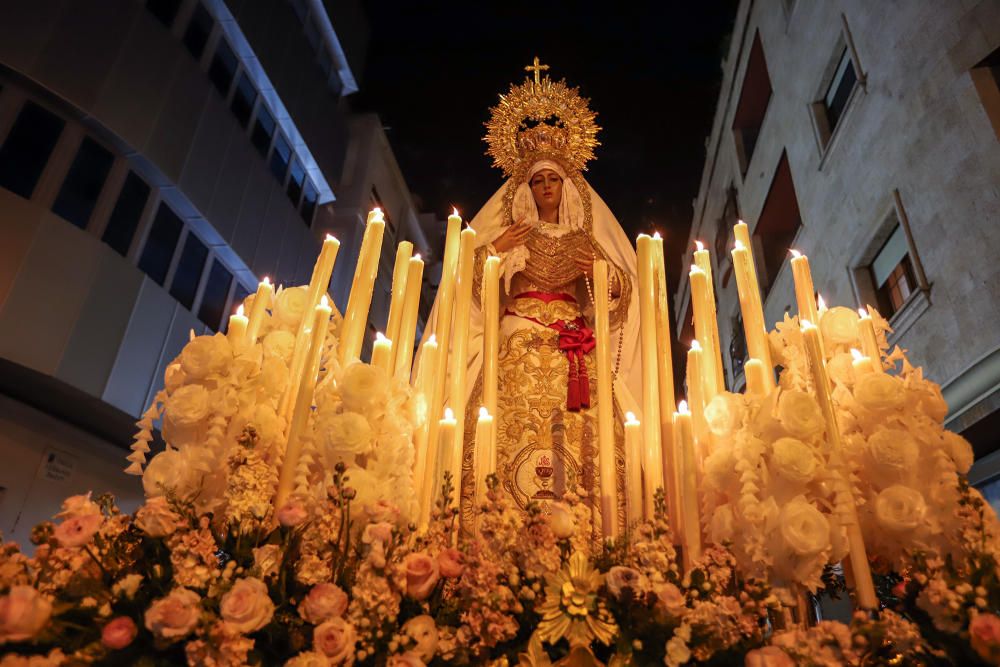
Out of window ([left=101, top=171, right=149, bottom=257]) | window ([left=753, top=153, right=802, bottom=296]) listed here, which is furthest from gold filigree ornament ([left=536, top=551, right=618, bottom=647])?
window ([left=753, top=153, right=802, bottom=296])

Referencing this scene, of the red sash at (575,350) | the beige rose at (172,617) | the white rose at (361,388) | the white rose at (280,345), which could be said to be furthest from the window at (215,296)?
the beige rose at (172,617)

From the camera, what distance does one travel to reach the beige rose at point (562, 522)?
154cm

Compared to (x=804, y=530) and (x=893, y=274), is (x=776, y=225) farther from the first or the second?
(x=804, y=530)

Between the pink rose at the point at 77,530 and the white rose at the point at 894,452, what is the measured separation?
195cm

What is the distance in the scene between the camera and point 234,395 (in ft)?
6.28

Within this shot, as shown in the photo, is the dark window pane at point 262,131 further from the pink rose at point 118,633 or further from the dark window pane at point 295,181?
the pink rose at point 118,633

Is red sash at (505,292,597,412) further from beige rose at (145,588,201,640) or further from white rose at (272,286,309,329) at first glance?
beige rose at (145,588,201,640)

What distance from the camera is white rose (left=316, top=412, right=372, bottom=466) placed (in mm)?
1761

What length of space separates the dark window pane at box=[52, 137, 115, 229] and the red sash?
6724 mm

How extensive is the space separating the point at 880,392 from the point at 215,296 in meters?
9.97

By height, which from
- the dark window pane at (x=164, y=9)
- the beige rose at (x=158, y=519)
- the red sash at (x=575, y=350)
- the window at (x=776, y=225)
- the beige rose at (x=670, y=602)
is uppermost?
the dark window pane at (x=164, y=9)

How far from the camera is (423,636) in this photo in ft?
4.68

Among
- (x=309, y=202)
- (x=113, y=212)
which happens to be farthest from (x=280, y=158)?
(x=113, y=212)

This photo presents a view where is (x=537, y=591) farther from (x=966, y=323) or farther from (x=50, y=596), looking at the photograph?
(x=966, y=323)
